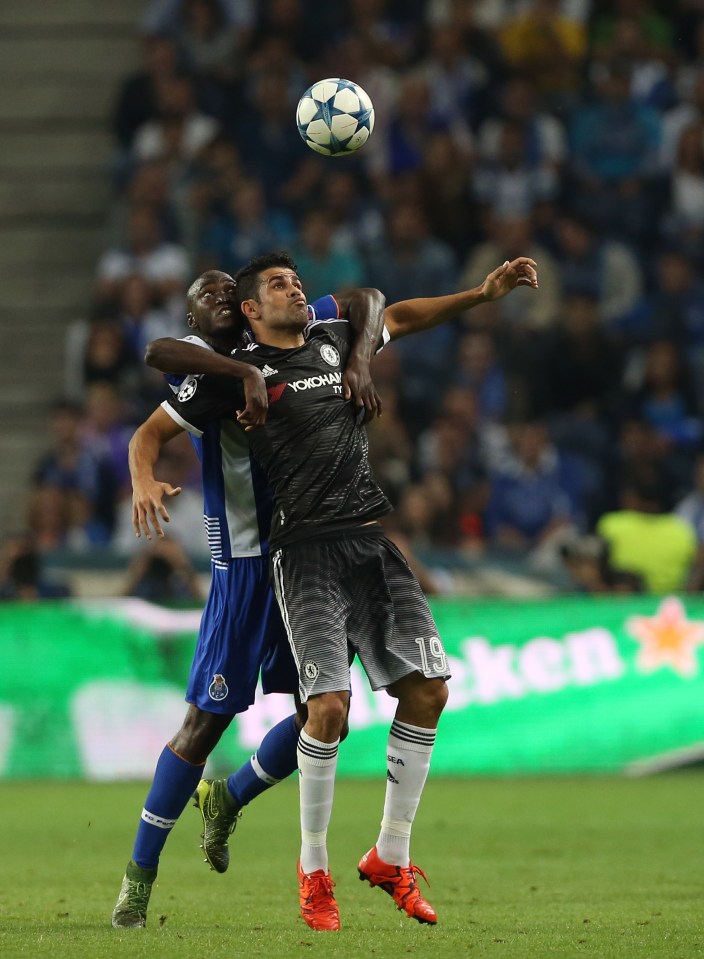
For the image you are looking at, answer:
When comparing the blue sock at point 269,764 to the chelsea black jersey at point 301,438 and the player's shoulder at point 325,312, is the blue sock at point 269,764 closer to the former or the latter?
the chelsea black jersey at point 301,438

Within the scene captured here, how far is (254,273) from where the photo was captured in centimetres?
629

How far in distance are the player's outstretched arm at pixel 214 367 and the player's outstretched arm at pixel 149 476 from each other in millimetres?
59

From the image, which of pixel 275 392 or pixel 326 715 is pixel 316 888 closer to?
pixel 326 715

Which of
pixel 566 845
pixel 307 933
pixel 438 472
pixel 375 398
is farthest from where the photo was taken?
pixel 438 472

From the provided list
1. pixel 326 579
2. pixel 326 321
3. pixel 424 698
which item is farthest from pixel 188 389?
pixel 424 698

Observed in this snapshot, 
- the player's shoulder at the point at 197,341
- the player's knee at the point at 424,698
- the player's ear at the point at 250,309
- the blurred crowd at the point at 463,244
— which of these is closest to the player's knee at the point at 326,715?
the player's knee at the point at 424,698

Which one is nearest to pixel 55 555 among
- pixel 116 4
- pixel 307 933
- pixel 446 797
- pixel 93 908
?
pixel 446 797

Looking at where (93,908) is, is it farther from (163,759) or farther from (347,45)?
(347,45)

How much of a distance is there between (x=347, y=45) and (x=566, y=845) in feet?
36.0

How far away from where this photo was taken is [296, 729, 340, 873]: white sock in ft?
19.6

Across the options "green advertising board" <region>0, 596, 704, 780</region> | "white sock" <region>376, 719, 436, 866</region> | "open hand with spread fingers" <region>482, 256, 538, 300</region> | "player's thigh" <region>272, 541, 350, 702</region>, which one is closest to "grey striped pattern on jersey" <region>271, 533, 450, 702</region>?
"player's thigh" <region>272, 541, 350, 702</region>

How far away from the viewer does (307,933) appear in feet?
18.8

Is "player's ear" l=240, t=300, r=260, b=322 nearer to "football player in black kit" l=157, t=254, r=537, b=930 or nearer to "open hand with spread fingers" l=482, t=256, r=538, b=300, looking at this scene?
"football player in black kit" l=157, t=254, r=537, b=930

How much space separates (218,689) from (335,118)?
7.96ft
